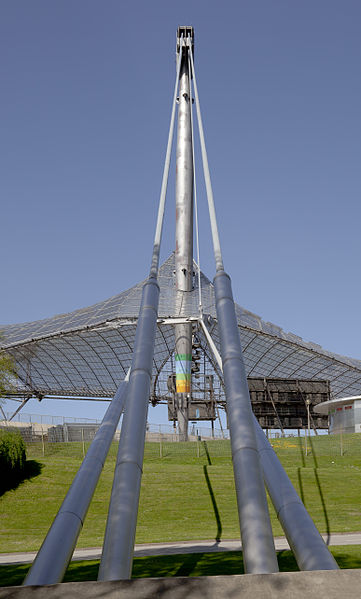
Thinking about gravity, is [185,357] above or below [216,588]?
above

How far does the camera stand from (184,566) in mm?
16406

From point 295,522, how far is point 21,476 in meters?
28.7

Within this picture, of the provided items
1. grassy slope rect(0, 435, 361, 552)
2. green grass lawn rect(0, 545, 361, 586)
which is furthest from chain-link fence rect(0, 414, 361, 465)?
green grass lawn rect(0, 545, 361, 586)

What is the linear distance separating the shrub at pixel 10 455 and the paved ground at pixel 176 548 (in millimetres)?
10738

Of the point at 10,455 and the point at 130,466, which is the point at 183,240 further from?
the point at 130,466

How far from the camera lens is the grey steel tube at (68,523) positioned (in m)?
7.48

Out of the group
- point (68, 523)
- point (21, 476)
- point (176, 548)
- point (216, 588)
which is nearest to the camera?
point (216, 588)

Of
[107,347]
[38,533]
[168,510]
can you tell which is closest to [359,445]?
[168,510]

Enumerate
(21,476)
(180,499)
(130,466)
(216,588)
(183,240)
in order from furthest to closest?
(183,240) → (21,476) → (180,499) → (130,466) → (216,588)

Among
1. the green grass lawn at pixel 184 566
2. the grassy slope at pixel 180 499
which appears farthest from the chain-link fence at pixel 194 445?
the green grass lawn at pixel 184 566

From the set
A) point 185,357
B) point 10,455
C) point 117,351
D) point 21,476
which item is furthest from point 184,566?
point 117,351

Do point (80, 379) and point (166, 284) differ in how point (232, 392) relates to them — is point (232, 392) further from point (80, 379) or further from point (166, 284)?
point (80, 379)

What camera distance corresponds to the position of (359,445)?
45969mm

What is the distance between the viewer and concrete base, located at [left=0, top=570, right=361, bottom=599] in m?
5.62
